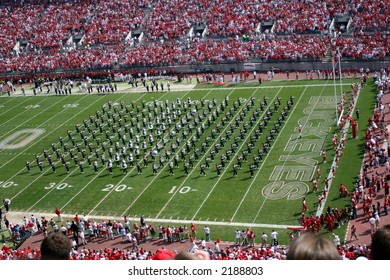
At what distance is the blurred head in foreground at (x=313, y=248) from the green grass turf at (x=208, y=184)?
19.4 m

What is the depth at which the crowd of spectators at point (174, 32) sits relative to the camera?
48.5 metres

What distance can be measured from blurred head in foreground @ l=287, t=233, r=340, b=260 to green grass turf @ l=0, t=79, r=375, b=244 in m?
19.4

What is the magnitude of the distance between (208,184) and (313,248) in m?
24.4

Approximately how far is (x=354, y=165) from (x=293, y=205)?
439cm

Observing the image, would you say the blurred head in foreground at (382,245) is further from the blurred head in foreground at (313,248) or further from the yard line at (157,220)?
the yard line at (157,220)

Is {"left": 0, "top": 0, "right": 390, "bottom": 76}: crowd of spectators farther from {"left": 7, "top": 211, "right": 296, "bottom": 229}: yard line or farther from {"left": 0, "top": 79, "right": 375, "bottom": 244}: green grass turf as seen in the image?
{"left": 7, "top": 211, "right": 296, "bottom": 229}: yard line

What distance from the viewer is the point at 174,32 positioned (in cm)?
5628

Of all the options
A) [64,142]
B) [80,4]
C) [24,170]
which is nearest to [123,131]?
[64,142]

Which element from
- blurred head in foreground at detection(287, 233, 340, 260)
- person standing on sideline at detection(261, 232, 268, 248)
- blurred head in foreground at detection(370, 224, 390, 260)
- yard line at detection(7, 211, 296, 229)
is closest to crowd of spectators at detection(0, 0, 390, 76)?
yard line at detection(7, 211, 296, 229)

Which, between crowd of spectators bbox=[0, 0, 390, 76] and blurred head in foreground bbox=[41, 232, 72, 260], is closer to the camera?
blurred head in foreground bbox=[41, 232, 72, 260]

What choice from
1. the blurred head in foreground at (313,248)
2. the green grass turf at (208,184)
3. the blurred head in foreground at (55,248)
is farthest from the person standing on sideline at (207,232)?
the blurred head in foreground at (313,248)

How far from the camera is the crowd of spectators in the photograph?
48450mm

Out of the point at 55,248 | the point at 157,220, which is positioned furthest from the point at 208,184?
the point at 55,248
